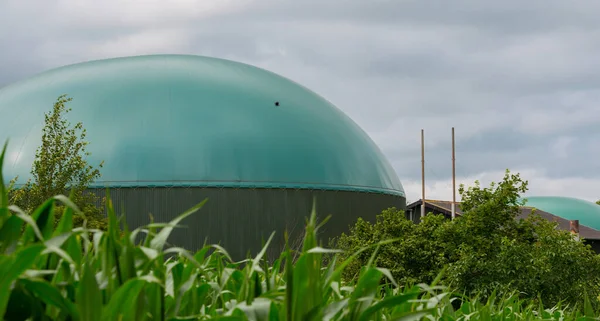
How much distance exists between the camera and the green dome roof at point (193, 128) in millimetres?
31297

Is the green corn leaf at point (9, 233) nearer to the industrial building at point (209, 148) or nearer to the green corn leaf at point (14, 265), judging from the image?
the green corn leaf at point (14, 265)

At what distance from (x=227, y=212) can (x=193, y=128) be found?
14.1ft

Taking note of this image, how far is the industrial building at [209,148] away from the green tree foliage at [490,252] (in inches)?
334

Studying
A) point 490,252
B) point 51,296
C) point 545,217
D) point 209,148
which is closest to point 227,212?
point 209,148

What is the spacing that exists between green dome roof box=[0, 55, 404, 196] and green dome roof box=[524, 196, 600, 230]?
117ft

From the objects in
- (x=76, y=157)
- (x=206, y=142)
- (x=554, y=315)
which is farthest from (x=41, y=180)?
(x=554, y=315)

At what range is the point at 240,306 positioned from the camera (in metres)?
2.86

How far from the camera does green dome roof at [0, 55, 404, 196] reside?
3130 centimetres

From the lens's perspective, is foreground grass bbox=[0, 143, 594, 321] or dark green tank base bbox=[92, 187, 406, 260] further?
dark green tank base bbox=[92, 187, 406, 260]

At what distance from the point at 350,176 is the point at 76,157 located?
14665 mm

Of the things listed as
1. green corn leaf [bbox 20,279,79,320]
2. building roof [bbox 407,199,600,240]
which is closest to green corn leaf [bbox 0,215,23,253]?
green corn leaf [bbox 20,279,79,320]

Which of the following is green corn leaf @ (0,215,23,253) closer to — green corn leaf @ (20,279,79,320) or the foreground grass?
the foreground grass

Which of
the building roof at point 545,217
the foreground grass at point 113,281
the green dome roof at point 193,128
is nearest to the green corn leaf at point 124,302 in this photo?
the foreground grass at point 113,281

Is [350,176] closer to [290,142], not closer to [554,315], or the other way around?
[290,142]
